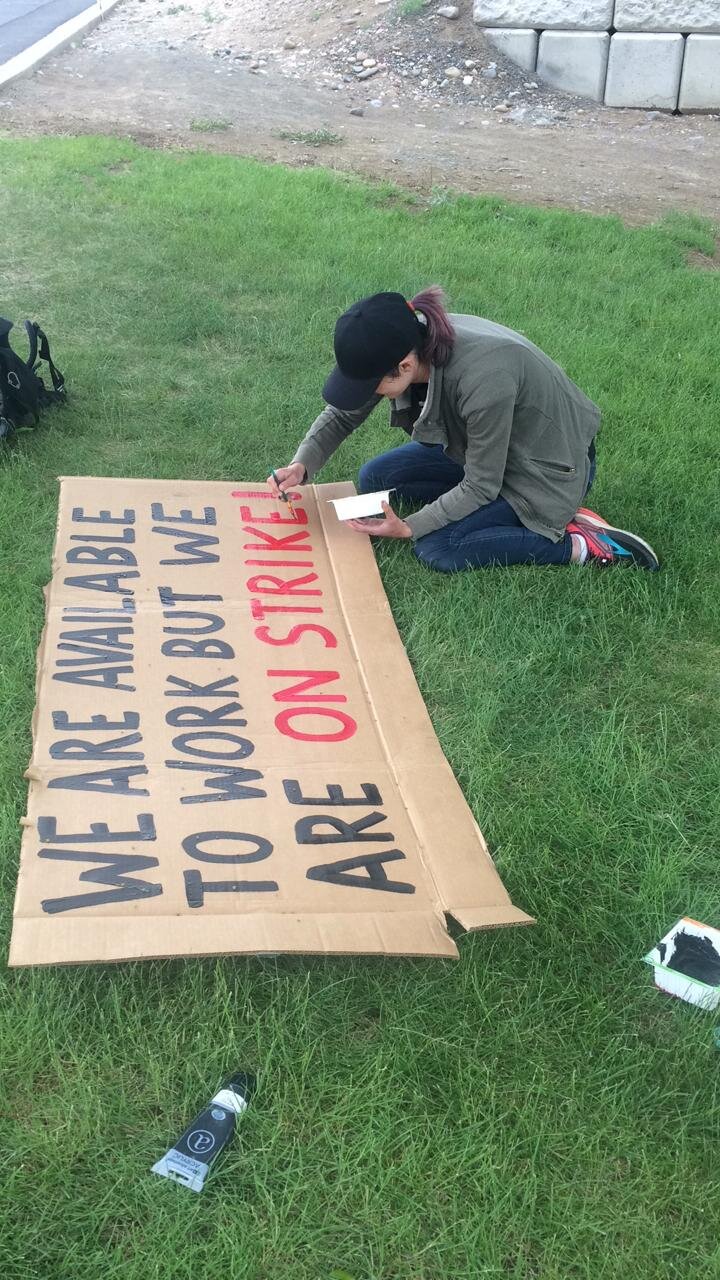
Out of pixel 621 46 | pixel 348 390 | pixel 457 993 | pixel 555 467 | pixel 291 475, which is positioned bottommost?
pixel 457 993

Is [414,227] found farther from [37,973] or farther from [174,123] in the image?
[37,973]

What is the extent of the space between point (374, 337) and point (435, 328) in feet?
0.78

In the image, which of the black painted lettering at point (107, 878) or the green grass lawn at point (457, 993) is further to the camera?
the black painted lettering at point (107, 878)

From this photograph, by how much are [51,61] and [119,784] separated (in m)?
9.90

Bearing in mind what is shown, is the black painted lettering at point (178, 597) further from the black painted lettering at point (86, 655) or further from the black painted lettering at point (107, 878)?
the black painted lettering at point (107, 878)

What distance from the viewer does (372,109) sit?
8.95 m

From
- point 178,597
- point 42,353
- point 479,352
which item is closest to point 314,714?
point 178,597

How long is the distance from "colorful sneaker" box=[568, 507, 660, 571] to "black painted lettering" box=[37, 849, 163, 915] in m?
1.71

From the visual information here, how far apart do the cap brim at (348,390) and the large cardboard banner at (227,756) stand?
1.81 ft

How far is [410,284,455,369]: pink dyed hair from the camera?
2709 millimetres

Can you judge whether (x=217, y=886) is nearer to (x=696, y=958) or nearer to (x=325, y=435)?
(x=696, y=958)

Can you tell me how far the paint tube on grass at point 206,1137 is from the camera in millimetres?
1611

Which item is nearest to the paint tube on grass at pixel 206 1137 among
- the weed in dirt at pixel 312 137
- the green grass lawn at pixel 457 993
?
the green grass lawn at pixel 457 993

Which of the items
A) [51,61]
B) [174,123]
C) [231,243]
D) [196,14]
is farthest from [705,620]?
[196,14]
